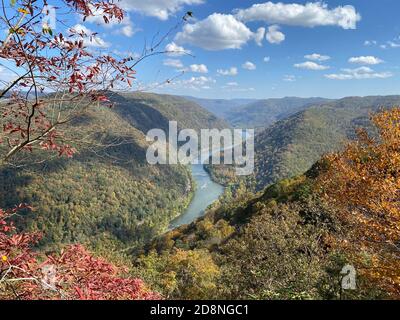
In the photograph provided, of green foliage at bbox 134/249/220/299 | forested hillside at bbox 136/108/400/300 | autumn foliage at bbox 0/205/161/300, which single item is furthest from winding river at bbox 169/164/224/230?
autumn foliage at bbox 0/205/161/300

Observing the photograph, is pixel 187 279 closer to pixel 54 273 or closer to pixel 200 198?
pixel 54 273

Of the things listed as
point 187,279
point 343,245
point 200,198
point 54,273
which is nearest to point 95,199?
point 200,198

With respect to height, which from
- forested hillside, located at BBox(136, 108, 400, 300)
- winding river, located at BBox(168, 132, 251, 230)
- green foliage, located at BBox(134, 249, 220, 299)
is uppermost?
forested hillside, located at BBox(136, 108, 400, 300)

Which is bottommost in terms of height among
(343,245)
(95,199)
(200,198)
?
(200,198)

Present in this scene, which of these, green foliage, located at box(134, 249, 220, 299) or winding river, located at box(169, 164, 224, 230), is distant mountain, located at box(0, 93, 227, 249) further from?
green foliage, located at box(134, 249, 220, 299)

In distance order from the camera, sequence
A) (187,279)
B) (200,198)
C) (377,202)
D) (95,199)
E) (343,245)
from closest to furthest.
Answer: (377,202)
(343,245)
(187,279)
(95,199)
(200,198)
